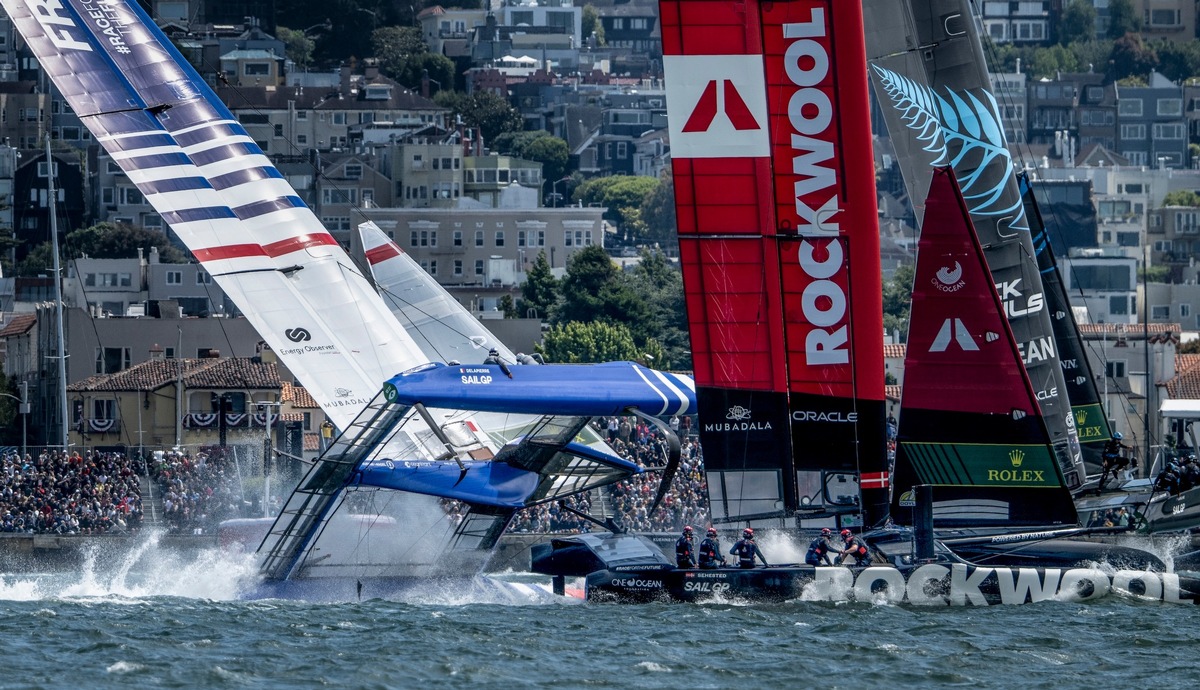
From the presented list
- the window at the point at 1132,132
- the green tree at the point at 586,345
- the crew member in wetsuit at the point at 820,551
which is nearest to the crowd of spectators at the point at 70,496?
the crew member in wetsuit at the point at 820,551

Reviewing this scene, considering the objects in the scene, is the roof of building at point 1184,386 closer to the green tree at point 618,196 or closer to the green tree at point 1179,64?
the green tree at point 618,196

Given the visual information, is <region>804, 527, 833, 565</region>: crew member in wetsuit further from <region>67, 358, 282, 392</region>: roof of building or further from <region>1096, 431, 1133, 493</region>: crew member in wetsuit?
<region>67, 358, 282, 392</region>: roof of building

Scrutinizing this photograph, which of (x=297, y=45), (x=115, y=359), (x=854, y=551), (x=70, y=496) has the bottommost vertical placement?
(x=115, y=359)

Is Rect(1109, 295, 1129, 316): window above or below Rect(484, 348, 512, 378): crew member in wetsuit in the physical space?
below

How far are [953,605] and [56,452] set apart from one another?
27079mm

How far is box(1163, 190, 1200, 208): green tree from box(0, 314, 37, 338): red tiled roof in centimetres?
8850

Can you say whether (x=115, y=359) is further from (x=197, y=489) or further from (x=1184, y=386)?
(x=1184, y=386)

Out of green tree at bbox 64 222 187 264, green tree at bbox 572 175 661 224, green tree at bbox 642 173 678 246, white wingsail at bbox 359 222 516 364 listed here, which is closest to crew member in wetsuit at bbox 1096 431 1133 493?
white wingsail at bbox 359 222 516 364

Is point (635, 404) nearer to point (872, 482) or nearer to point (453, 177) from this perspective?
point (872, 482)

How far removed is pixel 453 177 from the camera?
117938 millimetres

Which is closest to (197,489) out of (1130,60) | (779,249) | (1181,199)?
(779,249)

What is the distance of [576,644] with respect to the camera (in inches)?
1005

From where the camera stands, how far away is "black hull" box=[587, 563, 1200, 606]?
27750mm

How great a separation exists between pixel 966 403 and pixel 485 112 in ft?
425
